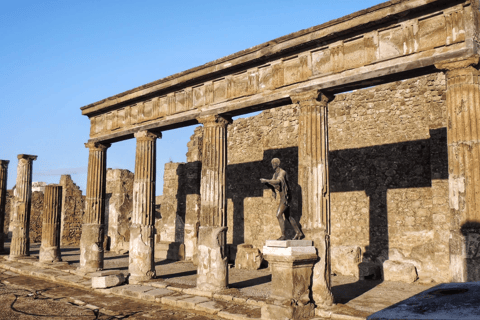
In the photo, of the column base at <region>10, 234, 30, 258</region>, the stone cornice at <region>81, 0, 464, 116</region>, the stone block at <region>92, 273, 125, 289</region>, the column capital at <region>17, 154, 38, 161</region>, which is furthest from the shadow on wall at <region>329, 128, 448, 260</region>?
the column capital at <region>17, 154, 38, 161</region>

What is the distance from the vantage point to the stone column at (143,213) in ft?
35.2

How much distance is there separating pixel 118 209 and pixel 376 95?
40.2ft

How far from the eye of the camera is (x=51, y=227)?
14.7m

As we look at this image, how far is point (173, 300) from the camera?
8391 mm

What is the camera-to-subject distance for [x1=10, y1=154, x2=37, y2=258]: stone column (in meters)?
15.7

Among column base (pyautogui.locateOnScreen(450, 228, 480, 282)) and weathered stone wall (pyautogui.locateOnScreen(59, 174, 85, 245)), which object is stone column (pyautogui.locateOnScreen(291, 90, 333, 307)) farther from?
weathered stone wall (pyautogui.locateOnScreen(59, 174, 85, 245))

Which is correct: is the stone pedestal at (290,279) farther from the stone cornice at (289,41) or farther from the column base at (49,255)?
the column base at (49,255)

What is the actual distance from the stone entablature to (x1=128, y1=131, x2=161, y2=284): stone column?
0.55 meters

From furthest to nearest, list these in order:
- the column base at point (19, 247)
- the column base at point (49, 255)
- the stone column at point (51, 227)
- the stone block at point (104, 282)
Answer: the column base at point (19, 247), the stone column at point (51, 227), the column base at point (49, 255), the stone block at point (104, 282)

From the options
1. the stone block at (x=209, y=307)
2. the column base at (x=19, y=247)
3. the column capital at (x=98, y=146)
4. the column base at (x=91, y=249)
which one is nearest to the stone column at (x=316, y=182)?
the stone block at (x=209, y=307)

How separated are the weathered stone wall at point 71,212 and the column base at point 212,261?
15915 mm

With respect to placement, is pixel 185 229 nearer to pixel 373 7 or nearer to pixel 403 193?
pixel 403 193

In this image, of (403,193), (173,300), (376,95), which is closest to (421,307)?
(173,300)

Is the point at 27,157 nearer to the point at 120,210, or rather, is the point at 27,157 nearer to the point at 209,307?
the point at 120,210
